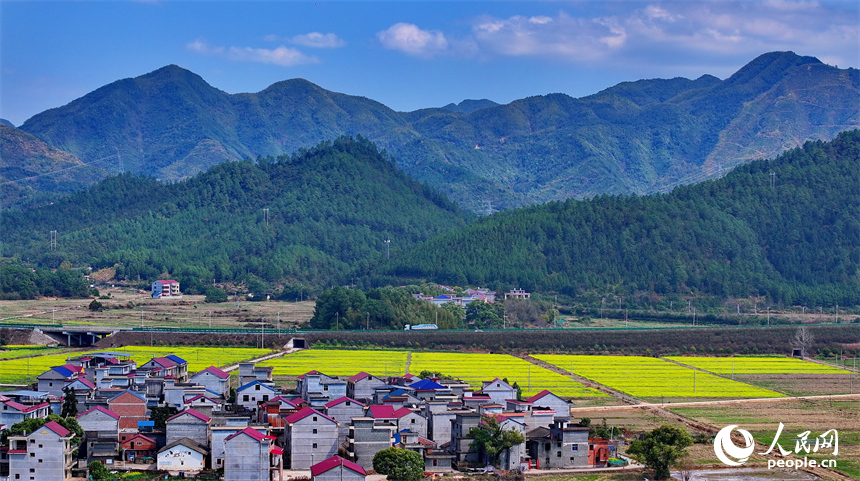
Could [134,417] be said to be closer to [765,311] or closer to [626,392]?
[626,392]

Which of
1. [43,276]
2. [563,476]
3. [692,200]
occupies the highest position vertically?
[692,200]

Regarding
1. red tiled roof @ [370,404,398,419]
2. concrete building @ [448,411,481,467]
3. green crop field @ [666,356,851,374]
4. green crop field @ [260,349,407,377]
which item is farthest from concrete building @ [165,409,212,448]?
green crop field @ [666,356,851,374]

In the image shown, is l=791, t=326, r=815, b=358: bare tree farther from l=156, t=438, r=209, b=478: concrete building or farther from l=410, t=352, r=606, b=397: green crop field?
l=156, t=438, r=209, b=478: concrete building

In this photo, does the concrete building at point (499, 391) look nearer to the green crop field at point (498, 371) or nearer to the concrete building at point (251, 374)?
the green crop field at point (498, 371)

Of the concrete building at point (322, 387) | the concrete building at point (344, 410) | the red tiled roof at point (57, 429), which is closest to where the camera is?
the red tiled roof at point (57, 429)

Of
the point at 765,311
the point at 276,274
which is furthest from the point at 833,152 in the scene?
the point at 276,274

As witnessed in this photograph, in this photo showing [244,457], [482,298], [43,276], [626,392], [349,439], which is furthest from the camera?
[43,276]

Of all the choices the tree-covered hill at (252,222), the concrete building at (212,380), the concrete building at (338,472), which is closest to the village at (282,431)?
the concrete building at (338,472)
